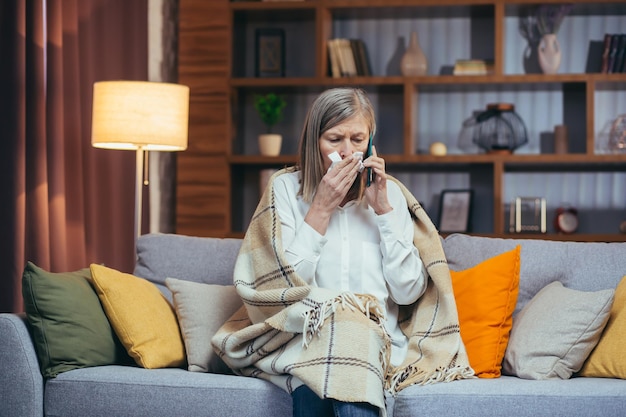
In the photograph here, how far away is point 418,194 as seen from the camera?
5.06 m

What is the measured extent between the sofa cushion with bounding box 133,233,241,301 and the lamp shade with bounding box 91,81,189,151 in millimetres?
777

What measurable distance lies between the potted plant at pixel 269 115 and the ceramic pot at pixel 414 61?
67 cm

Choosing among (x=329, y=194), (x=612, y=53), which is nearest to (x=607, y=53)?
(x=612, y=53)

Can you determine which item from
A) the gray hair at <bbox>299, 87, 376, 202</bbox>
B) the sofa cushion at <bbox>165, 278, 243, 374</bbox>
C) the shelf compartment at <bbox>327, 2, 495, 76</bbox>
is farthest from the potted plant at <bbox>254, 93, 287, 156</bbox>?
the gray hair at <bbox>299, 87, 376, 202</bbox>

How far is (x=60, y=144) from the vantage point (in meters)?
3.78

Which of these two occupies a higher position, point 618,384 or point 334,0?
point 334,0

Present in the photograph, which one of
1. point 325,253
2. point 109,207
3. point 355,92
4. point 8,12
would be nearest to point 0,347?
point 325,253

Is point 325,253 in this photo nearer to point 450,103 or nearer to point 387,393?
point 387,393

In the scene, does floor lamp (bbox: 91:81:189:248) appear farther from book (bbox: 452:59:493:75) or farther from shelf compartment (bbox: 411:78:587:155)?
book (bbox: 452:59:493:75)

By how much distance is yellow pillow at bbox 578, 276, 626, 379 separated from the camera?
2.49 metres

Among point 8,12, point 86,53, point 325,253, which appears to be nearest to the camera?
point 325,253

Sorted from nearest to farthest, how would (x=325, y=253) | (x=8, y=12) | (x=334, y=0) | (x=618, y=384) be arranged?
(x=618, y=384)
(x=325, y=253)
(x=8, y=12)
(x=334, y=0)

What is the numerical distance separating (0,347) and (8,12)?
1.52 meters

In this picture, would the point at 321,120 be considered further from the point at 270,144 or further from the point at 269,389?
the point at 270,144
